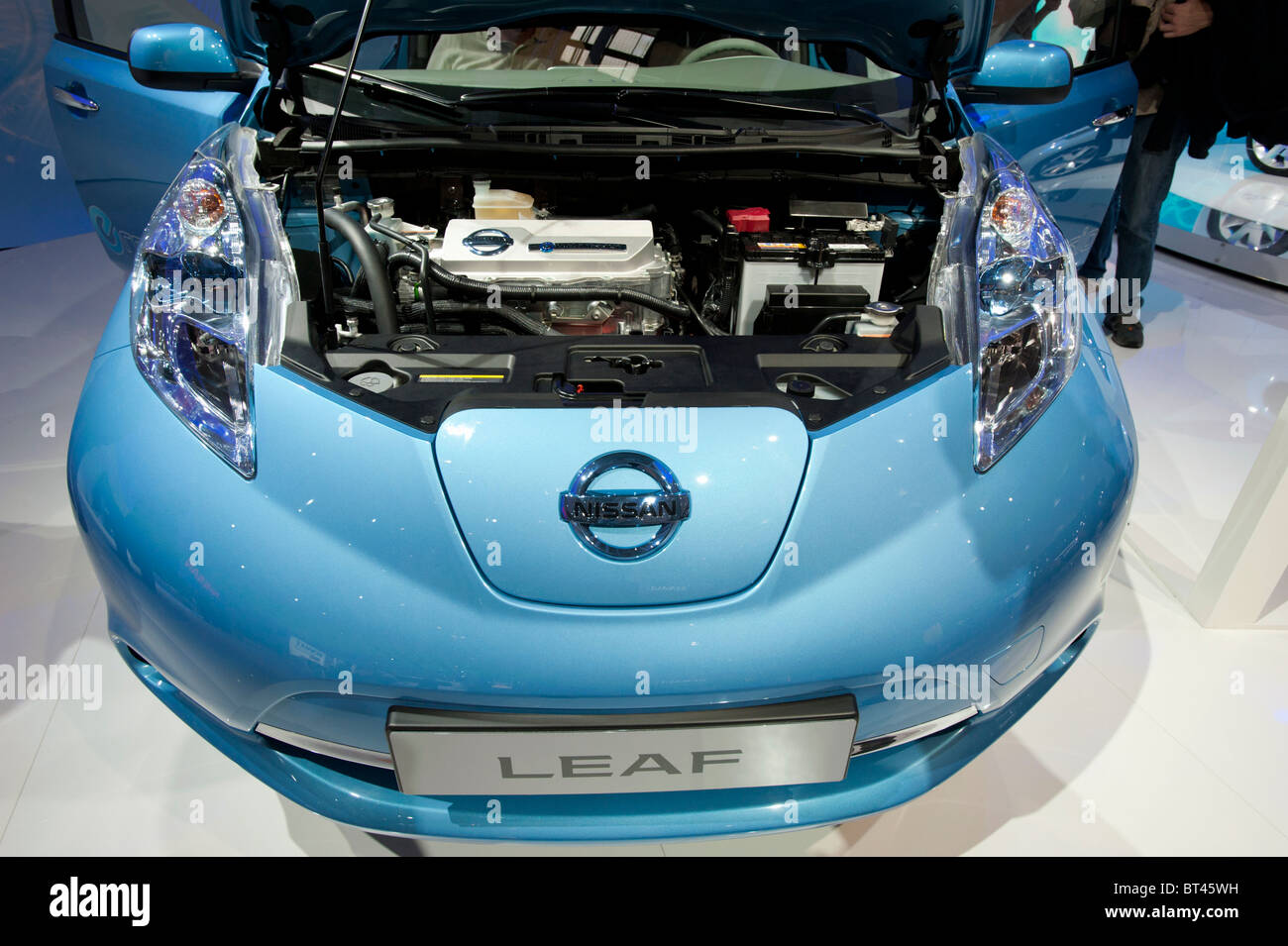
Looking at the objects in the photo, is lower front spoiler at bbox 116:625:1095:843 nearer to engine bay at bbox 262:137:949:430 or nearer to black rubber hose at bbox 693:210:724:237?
engine bay at bbox 262:137:949:430

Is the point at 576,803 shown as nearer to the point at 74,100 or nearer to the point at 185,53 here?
the point at 185,53

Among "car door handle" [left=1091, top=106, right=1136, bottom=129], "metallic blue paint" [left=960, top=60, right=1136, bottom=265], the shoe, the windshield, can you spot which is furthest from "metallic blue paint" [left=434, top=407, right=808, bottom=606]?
the shoe

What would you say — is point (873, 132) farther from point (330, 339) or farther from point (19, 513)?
point (19, 513)

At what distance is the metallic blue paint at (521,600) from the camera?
88cm

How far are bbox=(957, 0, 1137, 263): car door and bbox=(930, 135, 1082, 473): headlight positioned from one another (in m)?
1.05

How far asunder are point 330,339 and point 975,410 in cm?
89

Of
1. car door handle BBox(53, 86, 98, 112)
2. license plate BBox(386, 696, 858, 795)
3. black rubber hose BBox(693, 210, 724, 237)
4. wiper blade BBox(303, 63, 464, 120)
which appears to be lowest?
license plate BBox(386, 696, 858, 795)

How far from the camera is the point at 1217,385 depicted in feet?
9.32

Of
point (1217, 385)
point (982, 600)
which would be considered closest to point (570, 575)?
point (982, 600)

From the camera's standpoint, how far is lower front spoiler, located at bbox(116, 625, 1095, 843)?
977mm

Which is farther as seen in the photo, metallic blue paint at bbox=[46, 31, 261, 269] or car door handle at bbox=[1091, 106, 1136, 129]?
car door handle at bbox=[1091, 106, 1136, 129]

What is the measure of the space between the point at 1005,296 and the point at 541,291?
0.73m

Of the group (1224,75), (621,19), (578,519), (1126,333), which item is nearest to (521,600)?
(578,519)

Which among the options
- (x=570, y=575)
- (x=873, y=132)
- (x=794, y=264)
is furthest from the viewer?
(x=873, y=132)
